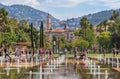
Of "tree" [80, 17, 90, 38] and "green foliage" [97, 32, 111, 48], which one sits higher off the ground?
"tree" [80, 17, 90, 38]

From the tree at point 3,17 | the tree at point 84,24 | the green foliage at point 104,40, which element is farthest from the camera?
the tree at point 84,24

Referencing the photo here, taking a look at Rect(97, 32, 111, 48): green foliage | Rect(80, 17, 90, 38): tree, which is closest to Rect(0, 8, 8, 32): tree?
Rect(97, 32, 111, 48): green foliage

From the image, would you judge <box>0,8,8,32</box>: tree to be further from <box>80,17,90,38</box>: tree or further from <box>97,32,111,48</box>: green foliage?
<box>80,17,90,38</box>: tree

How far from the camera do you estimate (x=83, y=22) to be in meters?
186

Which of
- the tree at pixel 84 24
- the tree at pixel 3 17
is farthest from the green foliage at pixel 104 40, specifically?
the tree at pixel 3 17

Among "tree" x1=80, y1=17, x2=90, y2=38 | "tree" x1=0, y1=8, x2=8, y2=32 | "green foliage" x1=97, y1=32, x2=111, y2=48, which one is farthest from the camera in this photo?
"tree" x1=80, y1=17, x2=90, y2=38

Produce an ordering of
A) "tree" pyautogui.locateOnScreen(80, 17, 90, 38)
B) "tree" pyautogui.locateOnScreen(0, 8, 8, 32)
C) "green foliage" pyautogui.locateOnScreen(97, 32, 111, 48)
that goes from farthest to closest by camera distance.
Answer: "tree" pyautogui.locateOnScreen(80, 17, 90, 38)
"green foliage" pyautogui.locateOnScreen(97, 32, 111, 48)
"tree" pyautogui.locateOnScreen(0, 8, 8, 32)

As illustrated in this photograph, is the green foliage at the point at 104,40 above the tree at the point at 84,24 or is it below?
below

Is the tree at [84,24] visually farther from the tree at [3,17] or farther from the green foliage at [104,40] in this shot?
the tree at [3,17]

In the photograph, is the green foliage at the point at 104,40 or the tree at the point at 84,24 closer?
the green foliage at the point at 104,40

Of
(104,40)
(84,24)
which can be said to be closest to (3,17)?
(104,40)

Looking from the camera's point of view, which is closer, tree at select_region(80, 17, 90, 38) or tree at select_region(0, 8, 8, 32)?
tree at select_region(0, 8, 8, 32)

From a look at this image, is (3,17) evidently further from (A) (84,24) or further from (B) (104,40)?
(A) (84,24)

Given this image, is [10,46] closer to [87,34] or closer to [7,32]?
[7,32]
